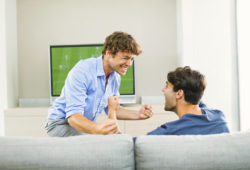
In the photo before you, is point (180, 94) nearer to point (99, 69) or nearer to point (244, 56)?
point (99, 69)

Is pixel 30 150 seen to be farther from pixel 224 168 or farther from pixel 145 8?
pixel 145 8

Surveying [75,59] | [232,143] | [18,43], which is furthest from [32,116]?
[232,143]

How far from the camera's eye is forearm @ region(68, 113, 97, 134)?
57.5 inches

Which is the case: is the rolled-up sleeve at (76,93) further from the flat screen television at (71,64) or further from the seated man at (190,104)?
the flat screen television at (71,64)

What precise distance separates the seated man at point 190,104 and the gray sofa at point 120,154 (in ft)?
0.90

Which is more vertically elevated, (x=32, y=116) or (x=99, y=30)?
(x=99, y=30)

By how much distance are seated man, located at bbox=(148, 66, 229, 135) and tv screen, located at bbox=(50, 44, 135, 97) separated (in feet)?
7.27

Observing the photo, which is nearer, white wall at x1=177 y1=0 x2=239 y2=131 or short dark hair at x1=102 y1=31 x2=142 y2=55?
short dark hair at x1=102 y1=31 x2=142 y2=55

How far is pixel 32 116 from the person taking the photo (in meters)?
3.85

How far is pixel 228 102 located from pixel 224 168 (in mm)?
3103

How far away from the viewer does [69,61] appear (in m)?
4.11

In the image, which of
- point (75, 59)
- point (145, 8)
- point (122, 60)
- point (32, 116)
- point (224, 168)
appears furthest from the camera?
point (145, 8)

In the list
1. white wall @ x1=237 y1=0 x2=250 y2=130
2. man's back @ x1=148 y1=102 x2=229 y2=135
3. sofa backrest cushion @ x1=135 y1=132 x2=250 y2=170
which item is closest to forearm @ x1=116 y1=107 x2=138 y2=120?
man's back @ x1=148 y1=102 x2=229 y2=135

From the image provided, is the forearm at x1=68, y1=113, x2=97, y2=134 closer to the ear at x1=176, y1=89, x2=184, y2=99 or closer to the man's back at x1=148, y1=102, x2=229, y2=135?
the man's back at x1=148, y1=102, x2=229, y2=135
